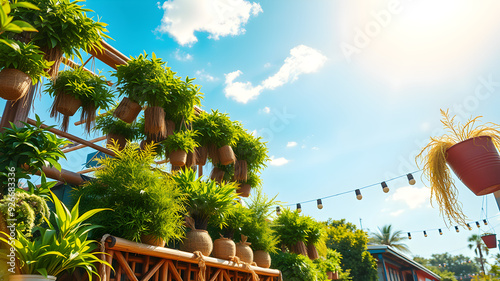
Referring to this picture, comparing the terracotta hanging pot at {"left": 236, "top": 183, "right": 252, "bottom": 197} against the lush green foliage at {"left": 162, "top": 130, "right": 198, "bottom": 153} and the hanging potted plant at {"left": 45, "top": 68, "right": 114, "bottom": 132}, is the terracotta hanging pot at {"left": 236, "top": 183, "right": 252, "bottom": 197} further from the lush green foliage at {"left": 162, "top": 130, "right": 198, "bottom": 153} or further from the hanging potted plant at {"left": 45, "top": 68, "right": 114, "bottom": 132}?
the hanging potted plant at {"left": 45, "top": 68, "right": 114, "bottom": 132}

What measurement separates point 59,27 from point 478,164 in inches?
144

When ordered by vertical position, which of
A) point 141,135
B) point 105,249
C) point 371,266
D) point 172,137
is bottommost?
point 371,266

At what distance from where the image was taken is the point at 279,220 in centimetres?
637

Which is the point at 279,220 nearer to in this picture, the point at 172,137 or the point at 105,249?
the point at 172,137

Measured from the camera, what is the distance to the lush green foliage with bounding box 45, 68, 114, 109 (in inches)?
160

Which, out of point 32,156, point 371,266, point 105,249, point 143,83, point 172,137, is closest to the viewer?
point 32,156

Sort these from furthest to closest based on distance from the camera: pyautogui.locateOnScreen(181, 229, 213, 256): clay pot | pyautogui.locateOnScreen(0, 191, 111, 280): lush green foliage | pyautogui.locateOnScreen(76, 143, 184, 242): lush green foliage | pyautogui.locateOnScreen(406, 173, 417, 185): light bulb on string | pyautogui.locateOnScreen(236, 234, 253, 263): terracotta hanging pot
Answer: pyautogui.locateOnScreen(406, 173, 417, 185): light bulb on string → pyautogui.locateOnScreen(236, 234, 253, 263): terracotta hanging pot → pyautogui.locateOnScreen(181, 229, 213, 256): clay pot → pyautogui.locateOnScreen(76, 143, 184, 242): lush green foliage → pyautogui.locateOnScreen(0, 191, 111, 280): lush green foliage

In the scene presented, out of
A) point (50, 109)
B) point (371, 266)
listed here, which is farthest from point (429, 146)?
point (371, 266)

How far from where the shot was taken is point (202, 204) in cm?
396

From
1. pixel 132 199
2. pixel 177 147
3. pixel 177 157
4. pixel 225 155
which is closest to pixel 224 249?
pixel 132 199

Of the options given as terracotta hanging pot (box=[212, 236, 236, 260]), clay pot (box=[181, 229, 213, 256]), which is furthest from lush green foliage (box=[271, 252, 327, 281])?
clay pot (box=[181, 229, 213, 256])

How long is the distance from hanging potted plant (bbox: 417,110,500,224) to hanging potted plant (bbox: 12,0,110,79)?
10.7 feet

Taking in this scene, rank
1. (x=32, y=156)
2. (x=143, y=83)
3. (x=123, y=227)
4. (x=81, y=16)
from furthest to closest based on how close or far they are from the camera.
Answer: (x=143, y=83) < (x=81, y=16) < (x=123, y=227) < (x=32, y=156)

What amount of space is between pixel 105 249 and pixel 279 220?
393 centimetres
